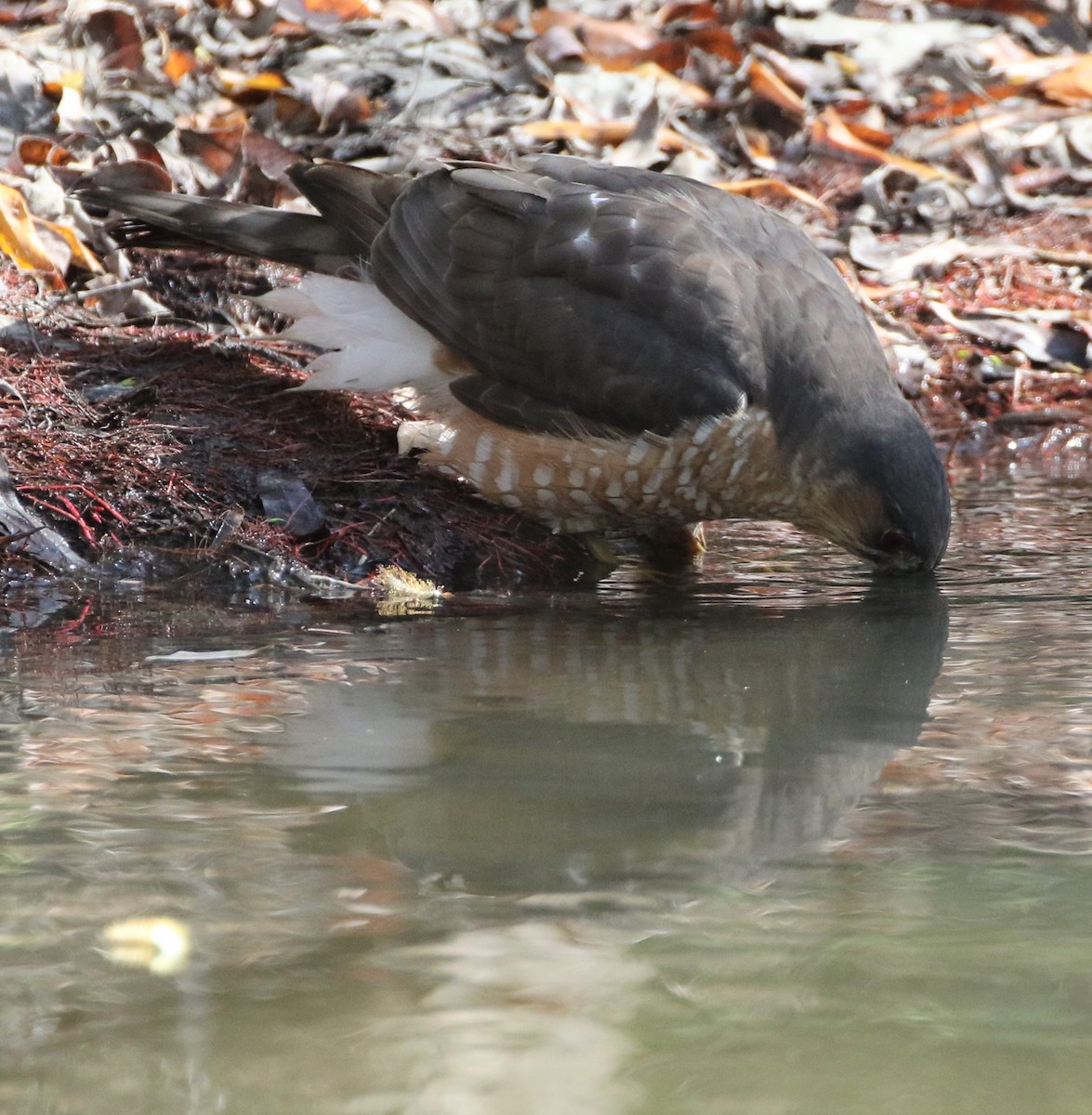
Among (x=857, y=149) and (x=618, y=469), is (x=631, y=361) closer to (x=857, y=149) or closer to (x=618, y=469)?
(x=618, y=469)

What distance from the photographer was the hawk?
454 centimetres

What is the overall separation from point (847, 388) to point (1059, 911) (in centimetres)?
271

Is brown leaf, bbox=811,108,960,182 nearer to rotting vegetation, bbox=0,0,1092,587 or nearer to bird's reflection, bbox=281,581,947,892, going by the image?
rotting vegetation, bbox=0,0,1092,587

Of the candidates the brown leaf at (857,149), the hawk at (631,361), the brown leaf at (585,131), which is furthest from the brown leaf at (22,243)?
the brown leaf at (857,149)

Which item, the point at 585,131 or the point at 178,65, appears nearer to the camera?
the point at 178,65

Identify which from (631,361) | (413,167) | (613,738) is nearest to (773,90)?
(413,167)

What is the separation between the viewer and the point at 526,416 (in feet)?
15.5

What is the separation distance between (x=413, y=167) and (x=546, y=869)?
563 centimetres

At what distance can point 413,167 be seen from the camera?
7375 mm

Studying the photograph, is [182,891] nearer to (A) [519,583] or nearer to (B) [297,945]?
(B) [297,945]

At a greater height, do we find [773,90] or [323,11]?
[323,11]

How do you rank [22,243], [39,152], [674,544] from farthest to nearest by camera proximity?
[39,152]
[22,243]
[674,544]

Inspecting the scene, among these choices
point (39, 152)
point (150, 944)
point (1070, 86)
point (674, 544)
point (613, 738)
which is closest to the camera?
point (150, 944)

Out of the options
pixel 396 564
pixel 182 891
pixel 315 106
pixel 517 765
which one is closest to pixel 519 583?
pixel 396 564
